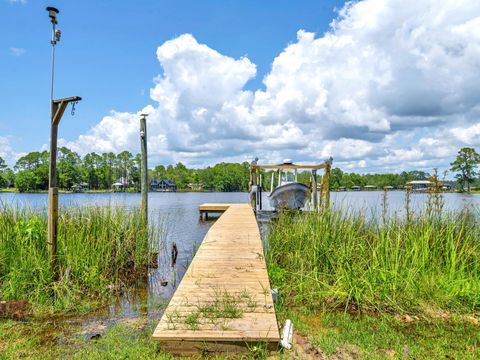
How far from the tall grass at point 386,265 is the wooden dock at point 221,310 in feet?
2.59

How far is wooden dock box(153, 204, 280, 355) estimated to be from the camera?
3299 mm

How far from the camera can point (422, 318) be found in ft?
14.3

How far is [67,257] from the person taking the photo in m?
5.74

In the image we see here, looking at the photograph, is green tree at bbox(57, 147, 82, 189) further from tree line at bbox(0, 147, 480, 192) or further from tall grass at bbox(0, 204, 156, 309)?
tall grass at bbox(0, 204, 156, 309)

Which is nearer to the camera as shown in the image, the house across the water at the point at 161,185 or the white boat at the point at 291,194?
the white boat at the point at 291,194

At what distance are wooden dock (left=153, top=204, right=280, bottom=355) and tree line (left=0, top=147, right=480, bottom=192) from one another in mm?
19632

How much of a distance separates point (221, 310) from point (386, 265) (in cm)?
302

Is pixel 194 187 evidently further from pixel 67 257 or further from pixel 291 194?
pixel 67 257

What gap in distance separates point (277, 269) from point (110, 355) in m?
3.26

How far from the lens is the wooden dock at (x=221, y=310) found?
330 centimetres

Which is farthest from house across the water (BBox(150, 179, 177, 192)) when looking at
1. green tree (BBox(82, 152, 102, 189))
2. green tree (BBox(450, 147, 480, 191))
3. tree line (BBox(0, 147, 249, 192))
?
green tree (BBox(450, 147, 480, 191))

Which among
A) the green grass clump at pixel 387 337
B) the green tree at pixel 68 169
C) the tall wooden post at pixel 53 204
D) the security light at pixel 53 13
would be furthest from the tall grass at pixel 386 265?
the green tree at pixel 68 169

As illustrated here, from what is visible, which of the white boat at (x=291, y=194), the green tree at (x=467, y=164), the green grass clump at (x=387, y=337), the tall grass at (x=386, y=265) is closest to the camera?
the green grass clump at (x=387, y=337)

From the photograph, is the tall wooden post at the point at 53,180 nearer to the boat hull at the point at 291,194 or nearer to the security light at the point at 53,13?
the security light at the point at 53,13
